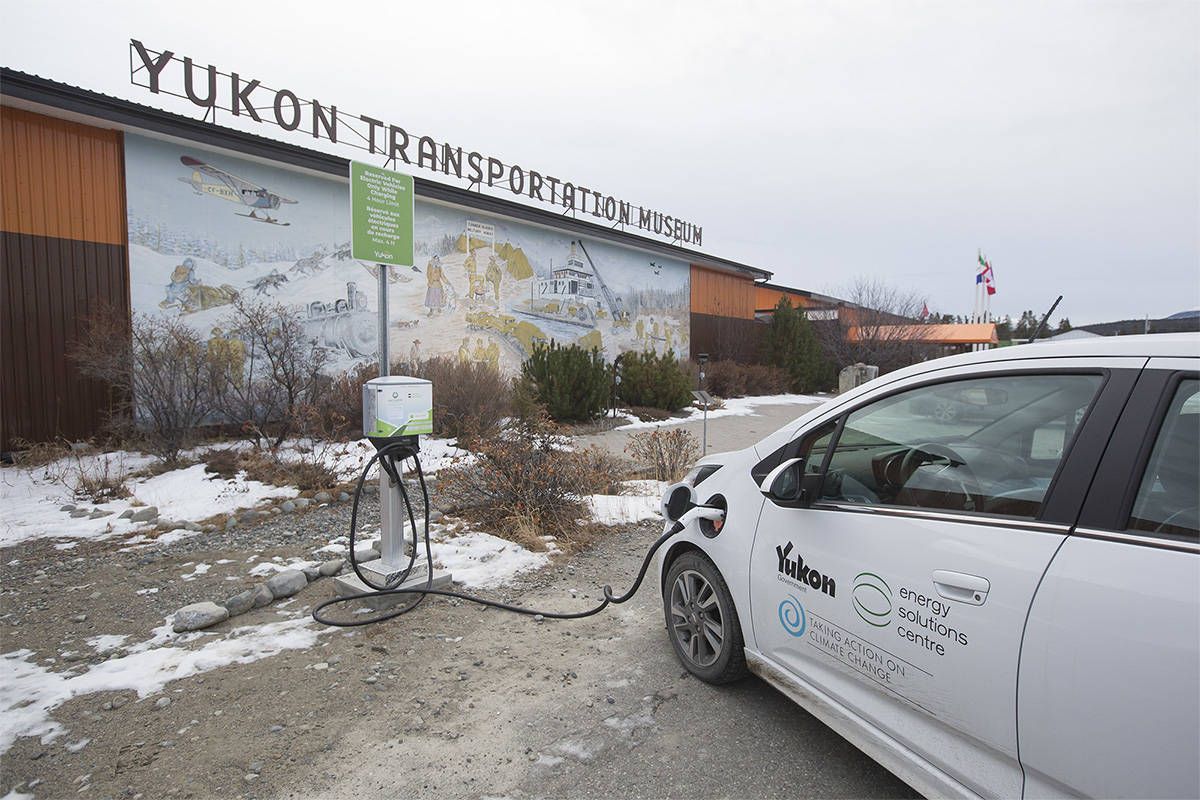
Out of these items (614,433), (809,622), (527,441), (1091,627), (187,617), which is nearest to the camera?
(1091,627)

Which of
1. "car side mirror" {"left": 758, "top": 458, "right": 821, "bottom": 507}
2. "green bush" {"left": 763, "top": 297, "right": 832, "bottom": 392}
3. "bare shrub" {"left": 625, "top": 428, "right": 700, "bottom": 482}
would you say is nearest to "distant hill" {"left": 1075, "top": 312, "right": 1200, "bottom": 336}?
"car side mirror" {"left": 758, "top": 458, "right": 821, "bottom": 507}

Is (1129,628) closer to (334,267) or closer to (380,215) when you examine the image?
(380,215)

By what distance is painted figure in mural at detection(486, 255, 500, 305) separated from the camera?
17875 millimetres

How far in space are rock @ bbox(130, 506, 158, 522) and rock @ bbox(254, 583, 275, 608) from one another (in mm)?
2751

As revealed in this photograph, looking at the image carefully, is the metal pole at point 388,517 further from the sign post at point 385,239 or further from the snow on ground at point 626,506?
the snow on ground at point 626,506

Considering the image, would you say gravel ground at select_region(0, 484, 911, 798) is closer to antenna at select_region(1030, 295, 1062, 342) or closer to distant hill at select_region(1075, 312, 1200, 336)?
antenna at select_region(1030, 295, 1062, 342)

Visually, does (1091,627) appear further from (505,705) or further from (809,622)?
(505,705)

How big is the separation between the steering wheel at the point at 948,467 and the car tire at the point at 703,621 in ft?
3.58

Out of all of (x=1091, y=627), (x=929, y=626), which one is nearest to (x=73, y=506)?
(x=929, y=626)

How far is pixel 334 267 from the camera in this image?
544 inches

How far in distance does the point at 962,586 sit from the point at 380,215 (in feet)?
14.4

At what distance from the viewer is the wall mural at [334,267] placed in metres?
11.3

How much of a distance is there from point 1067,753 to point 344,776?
102 inches

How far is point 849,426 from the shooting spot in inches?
114
